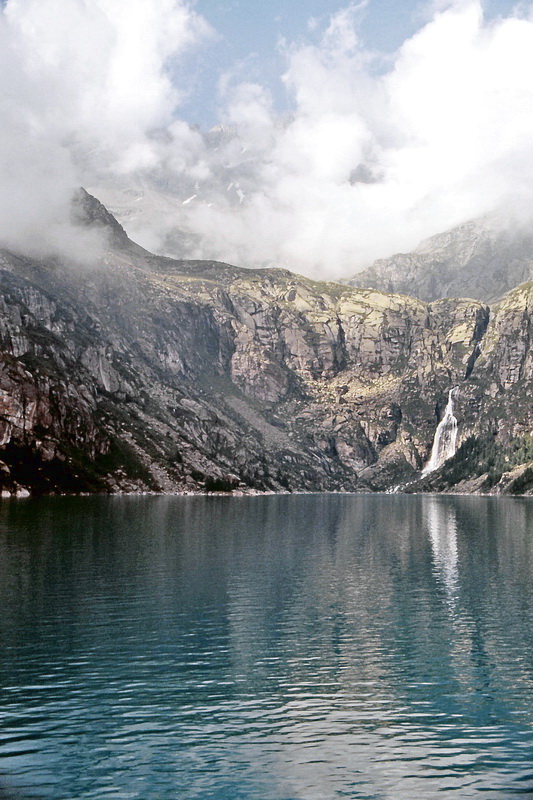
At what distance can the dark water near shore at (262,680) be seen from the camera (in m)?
31.4

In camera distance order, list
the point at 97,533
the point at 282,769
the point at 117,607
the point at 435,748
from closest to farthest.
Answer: the point at 282,769
the point at 435,748
the point at 117,607
the point at 97,533

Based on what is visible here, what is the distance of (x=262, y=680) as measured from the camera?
4581 cm

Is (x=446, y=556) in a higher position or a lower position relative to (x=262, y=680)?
lower

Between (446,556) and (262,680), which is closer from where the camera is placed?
(262,680)

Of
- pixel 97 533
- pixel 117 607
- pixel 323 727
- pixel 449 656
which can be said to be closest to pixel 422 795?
pixel 323 727

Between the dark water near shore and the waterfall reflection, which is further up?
the dark water near shore

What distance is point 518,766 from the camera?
3234 cm

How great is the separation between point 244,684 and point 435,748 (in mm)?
14167

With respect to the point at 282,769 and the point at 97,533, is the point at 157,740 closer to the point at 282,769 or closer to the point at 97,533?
the point at 282,769

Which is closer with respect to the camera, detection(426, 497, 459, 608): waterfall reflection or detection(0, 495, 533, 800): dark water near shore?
detection(0, 495, 533, 800): dark water near shore

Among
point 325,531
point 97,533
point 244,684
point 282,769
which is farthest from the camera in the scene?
point 325,531

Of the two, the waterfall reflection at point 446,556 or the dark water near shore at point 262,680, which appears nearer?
the dark water near shore at point 262,680

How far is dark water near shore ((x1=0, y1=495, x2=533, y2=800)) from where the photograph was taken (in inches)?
1237

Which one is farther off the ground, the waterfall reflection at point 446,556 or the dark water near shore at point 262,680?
the dark water near shore at point 262,680
